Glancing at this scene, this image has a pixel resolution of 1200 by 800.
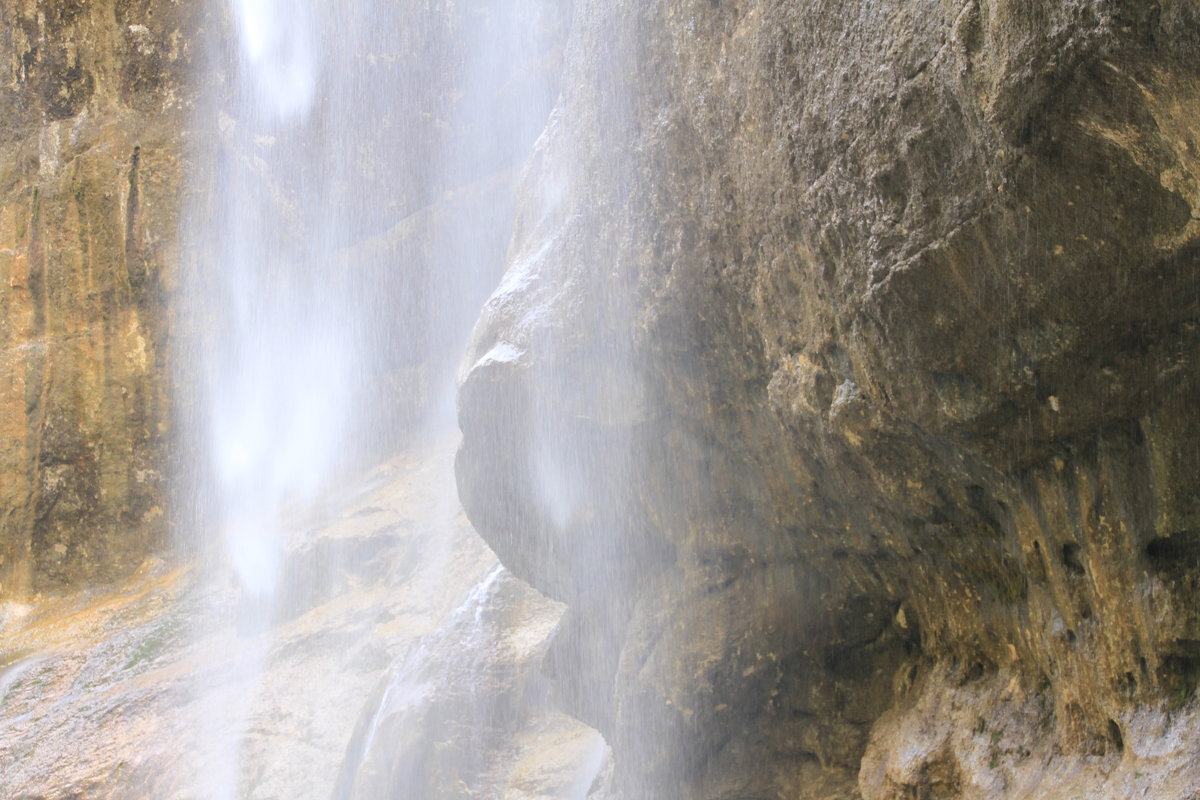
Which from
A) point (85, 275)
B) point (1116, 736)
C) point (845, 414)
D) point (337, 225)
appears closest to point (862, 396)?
point (845, 414)

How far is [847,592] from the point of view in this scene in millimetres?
5785

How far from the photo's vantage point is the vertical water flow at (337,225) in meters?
15.4

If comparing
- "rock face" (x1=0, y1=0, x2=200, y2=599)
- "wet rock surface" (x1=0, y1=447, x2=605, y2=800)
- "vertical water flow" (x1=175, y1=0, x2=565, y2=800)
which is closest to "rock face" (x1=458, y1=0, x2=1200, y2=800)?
"wet rock surface" (x1=0, y1=447, x2=605, y2=800)

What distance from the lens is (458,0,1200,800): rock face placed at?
3.20 m

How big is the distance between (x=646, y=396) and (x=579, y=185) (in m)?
1.25

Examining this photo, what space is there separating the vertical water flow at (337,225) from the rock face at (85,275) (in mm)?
523

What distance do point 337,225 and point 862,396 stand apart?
1335 centimetres

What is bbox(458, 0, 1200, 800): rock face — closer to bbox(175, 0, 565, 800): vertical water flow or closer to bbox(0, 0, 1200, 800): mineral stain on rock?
bbox(0, 0, 1200, 800): mineral stain on rock

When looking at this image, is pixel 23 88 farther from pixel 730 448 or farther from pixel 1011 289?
pixel 1011 289

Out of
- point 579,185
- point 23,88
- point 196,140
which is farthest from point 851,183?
point 23,88

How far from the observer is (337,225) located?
16.4 m

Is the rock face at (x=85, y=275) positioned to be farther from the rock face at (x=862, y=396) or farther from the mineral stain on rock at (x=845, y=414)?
the rock face at (x=862, y=396)

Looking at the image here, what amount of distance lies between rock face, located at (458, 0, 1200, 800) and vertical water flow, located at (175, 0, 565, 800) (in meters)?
8.86

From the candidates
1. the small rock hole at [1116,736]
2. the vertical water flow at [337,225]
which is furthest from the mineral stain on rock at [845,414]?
the vertical water flow at [337,225]
